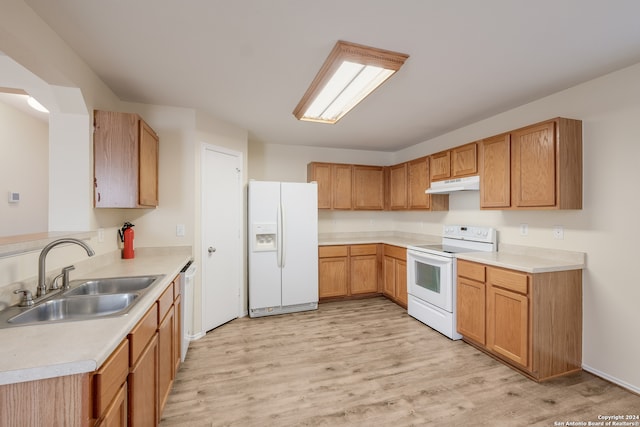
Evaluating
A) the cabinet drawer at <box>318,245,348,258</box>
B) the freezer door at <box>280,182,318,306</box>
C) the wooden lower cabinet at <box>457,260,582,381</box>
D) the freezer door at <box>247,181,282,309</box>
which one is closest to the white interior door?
the freezer door at <box>247,181,282,309</box>

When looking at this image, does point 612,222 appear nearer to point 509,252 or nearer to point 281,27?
point 509,252

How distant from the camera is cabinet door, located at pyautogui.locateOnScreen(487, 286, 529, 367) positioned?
227 cm

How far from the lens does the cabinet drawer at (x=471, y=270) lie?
2.69 meters

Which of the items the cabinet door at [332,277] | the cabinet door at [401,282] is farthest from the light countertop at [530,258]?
the cabinet door at [332,277]

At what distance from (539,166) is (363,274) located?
2.59m

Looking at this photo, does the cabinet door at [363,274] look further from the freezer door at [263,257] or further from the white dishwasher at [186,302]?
the white dishwasher at [186,302]

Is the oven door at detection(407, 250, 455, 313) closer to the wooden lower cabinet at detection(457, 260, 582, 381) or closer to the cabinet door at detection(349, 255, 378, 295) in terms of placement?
the wooden lower cabinet at detection(457, 260, 582, 381)

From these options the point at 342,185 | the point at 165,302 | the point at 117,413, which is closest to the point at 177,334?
the point at 165,302

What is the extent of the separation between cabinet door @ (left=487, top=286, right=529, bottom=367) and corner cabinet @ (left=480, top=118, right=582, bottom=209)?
0.84m

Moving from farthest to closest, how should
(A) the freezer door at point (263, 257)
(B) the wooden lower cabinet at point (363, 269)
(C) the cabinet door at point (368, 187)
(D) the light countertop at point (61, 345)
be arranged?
(C) the cabinet door at point (368, 187) < (B) the wooden lower cabinet at point (363, 269) < (A) the freezer door at point (263, 257) < (D) the light countertop at point (61, 345)

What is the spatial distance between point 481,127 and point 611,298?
207cm

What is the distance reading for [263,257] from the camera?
3646mm

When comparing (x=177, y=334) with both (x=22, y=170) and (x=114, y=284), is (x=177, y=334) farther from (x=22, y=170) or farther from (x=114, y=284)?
(x=22, y=170)

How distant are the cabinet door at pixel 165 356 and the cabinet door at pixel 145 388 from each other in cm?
9
